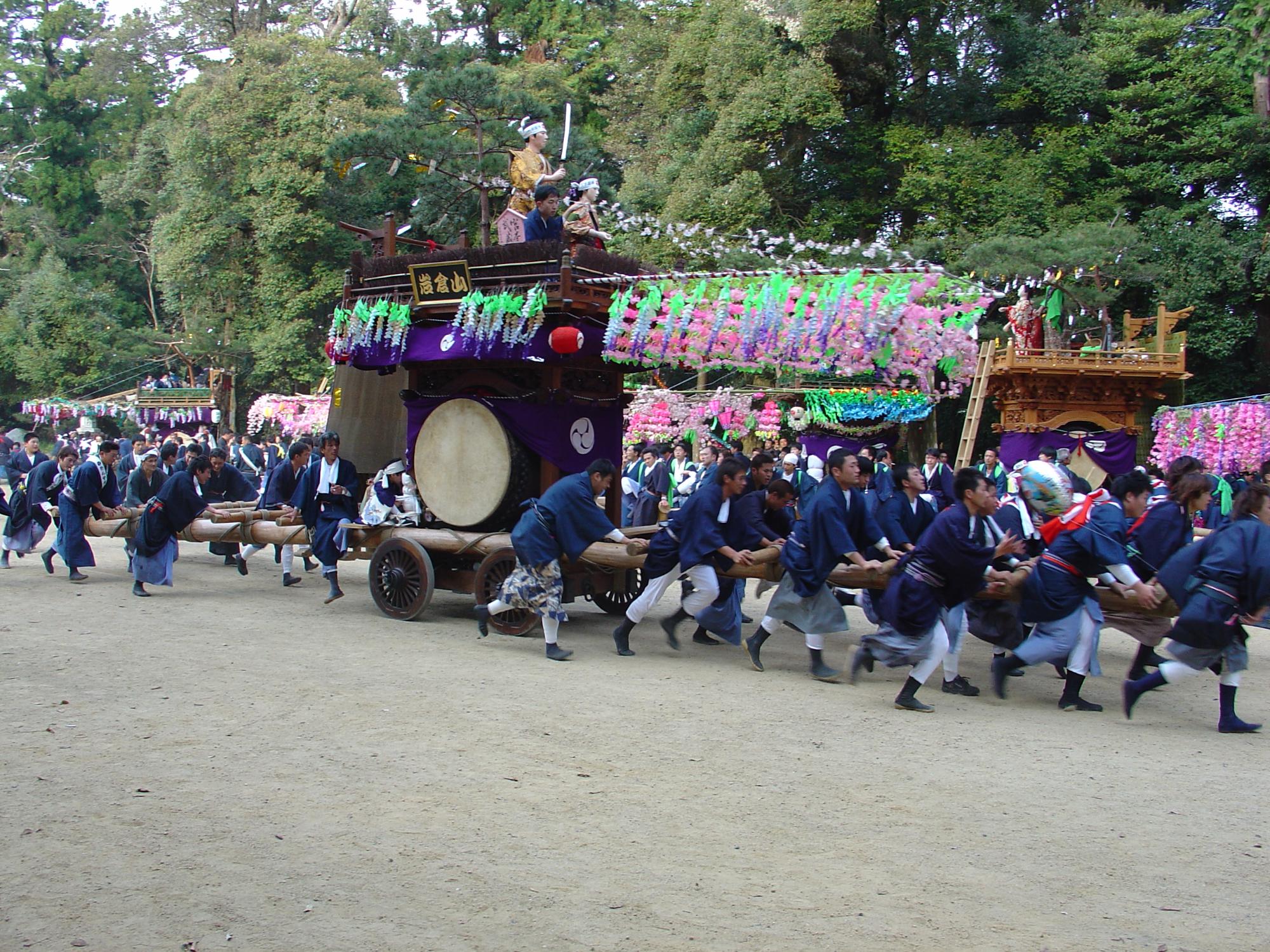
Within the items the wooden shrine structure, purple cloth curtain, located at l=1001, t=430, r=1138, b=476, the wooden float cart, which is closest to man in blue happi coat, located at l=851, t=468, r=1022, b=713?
the wooden float cart

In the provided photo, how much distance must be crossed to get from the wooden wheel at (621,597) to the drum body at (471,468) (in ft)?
A: 4.34

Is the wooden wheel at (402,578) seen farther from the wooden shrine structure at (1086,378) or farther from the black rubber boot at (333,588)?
the wooden shrine structure at (1086,378)

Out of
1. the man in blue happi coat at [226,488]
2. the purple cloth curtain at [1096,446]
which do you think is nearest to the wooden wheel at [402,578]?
the man in blue happi coat at [226,488]

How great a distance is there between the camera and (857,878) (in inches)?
155

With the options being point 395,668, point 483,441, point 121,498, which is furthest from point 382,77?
point 395,668

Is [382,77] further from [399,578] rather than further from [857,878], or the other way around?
[857,878]

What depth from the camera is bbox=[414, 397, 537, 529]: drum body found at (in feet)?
29.5

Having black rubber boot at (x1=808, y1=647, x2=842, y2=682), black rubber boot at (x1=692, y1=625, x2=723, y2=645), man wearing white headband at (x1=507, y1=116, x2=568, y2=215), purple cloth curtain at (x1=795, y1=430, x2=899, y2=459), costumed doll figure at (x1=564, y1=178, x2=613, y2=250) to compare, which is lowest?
black rubber boot at (x1=692, y1=625, x2=723, y2=645)

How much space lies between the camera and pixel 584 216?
29.1 feet

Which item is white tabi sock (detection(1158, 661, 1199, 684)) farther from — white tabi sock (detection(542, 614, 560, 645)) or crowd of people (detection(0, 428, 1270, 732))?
white tabi sock (detection(542, 614, 560, 645))

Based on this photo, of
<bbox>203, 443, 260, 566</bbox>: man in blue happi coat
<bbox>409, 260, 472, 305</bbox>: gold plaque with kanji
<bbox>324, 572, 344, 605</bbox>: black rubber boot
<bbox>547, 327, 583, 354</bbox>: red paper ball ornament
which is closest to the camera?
<bbox>547, 327, 583, 354</bbox>: red paper ball ornament

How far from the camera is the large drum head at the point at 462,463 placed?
9000 millimetres

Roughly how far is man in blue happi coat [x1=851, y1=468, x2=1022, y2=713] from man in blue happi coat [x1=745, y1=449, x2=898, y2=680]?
51cm

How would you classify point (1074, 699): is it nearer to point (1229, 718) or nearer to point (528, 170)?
point (1229, 718)
